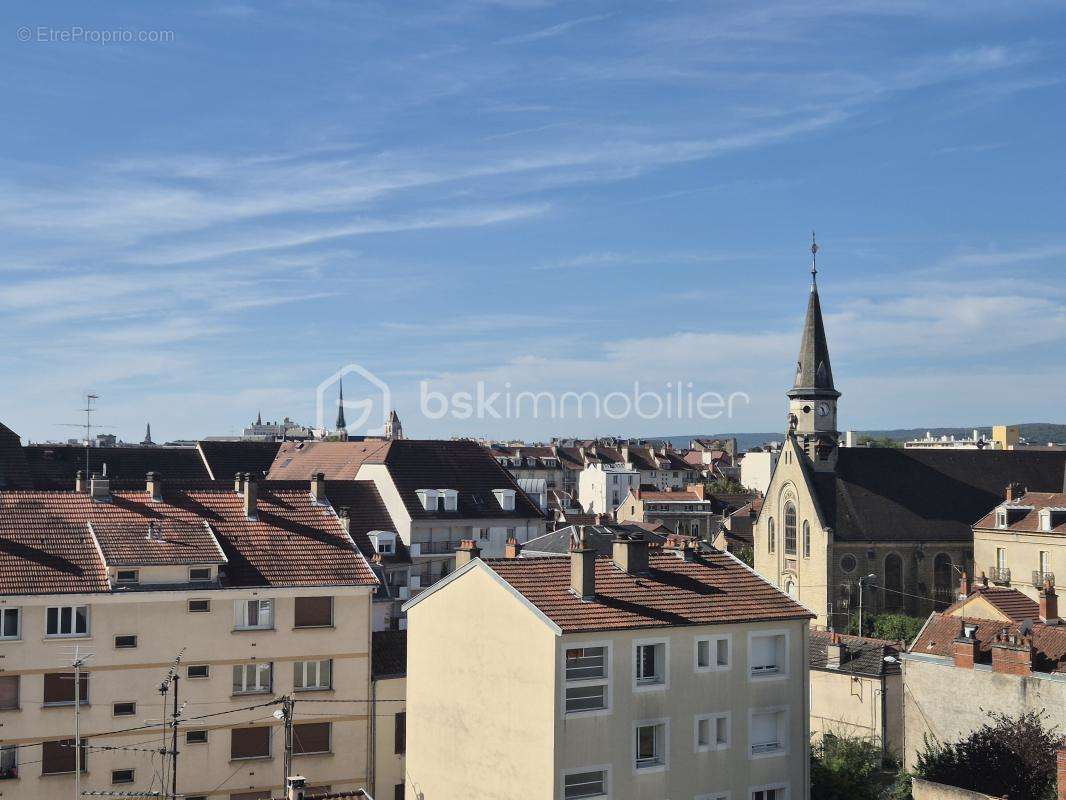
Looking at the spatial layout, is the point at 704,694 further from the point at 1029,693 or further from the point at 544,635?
the point at 1029,693

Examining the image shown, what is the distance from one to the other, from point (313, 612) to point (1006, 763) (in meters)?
→ 18.1

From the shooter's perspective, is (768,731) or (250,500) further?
(250,500)

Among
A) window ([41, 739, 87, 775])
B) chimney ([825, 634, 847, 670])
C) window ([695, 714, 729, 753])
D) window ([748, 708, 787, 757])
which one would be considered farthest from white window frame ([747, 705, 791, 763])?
window ([41, 739, 87, 775])

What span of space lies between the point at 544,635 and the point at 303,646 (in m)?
10.1

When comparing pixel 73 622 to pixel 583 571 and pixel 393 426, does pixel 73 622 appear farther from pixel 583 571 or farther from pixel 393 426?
pixel 393 426

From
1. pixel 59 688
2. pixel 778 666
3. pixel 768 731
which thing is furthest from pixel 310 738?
pixel 778 666

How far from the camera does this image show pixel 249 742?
34.2 metres

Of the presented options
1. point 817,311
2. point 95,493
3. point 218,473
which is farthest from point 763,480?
point 95,493

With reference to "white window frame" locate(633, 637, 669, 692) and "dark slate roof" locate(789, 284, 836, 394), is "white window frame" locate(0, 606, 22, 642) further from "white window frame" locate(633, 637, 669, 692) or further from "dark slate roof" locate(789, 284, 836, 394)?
"dark slate roof" locate(789, 284, 836, 394)

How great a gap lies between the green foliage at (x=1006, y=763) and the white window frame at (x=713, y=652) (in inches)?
228

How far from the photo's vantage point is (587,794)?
27.5m

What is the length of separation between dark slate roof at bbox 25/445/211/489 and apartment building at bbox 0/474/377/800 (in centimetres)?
4595

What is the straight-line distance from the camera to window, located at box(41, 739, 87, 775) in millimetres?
32062

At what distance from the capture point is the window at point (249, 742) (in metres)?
33.9
